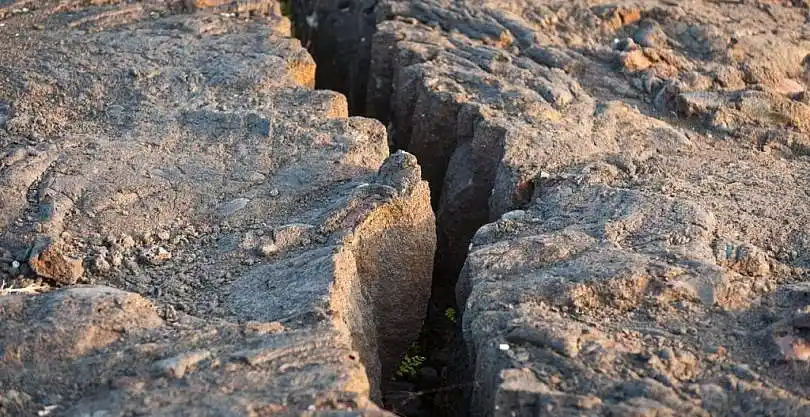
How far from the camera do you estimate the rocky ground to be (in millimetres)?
2861

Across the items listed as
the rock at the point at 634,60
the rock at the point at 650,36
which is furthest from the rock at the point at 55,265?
the rock at the point at 650,36

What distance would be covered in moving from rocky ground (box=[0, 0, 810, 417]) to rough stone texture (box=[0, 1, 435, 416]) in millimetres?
11

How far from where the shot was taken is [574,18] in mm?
5266

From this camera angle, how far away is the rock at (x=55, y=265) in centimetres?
334

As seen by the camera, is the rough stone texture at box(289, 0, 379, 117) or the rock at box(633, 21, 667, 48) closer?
the rock at box(633, 21, 667, 48)

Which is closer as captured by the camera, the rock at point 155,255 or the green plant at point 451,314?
the rock at point 155,255

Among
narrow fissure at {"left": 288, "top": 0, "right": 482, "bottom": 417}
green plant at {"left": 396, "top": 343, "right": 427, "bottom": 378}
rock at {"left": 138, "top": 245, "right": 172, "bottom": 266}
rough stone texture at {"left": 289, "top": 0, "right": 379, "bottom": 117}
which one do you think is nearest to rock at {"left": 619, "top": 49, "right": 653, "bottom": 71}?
narrow fissure at {"left": 288, "top": 0, "right": 482, "bottom": 417}

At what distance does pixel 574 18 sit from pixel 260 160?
2.12 metres

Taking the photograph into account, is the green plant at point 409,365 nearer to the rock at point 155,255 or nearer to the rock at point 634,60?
the rock at point 155,255

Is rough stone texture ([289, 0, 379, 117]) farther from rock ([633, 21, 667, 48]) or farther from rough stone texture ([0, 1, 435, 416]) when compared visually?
rock ([633, 21, 667, 48])

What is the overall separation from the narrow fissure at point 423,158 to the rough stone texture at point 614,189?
0.02 meters

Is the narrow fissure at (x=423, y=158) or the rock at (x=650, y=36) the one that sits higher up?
the rock at (x=650, y=36)

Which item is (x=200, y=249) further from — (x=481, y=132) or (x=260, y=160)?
(x=481, y=132)

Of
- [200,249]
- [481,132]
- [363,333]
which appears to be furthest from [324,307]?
[481,132]
